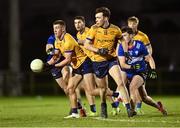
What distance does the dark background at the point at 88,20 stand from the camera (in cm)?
4781

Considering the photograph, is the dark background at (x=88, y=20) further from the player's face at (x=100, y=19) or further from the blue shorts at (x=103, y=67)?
the player's face at (x=100, y=19)

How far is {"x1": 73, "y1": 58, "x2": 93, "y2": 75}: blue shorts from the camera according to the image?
1723 centimetres

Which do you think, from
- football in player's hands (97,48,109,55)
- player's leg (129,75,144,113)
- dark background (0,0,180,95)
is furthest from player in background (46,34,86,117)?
dark background (0,0,180,95)

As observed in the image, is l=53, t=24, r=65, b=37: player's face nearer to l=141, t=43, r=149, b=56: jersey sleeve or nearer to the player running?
the player running

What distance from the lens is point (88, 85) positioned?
17141 millimetres

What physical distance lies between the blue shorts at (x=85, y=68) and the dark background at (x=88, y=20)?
87.4 feet

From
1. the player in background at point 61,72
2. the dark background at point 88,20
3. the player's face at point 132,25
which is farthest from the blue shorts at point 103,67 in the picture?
the dark background at point 88,20

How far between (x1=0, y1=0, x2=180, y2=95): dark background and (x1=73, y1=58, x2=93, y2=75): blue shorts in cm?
2663

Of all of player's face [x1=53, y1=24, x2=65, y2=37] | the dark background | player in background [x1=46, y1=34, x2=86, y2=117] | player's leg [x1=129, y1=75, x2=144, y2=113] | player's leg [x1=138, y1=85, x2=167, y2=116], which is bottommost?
player's leg [x1=138, y1=85, x2=167, y2=116]

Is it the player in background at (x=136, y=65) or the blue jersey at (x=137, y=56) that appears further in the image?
the blue jersey at (x=137, y=56)

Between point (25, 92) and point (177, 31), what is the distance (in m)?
17.7

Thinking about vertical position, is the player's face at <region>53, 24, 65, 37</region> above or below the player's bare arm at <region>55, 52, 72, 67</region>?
above

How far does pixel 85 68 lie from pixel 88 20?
33.4 metres

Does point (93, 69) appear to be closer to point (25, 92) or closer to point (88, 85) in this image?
point (88, 85)
